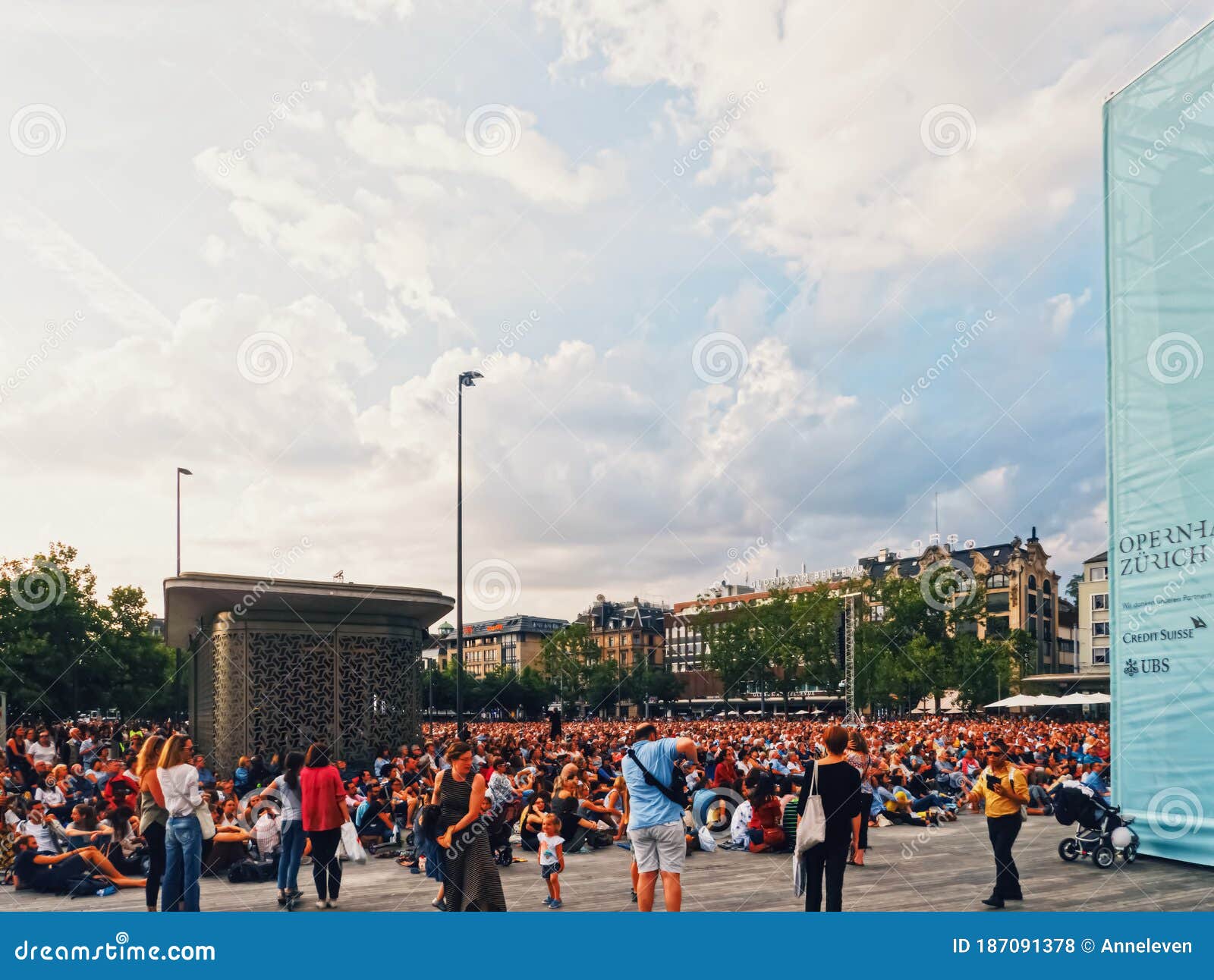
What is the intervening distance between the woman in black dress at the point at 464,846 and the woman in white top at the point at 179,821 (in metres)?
1.96

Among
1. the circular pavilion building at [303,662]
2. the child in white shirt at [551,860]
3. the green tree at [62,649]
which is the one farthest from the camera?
the green tree at [62,649]

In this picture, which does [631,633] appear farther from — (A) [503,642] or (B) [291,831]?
(B) [291,831]

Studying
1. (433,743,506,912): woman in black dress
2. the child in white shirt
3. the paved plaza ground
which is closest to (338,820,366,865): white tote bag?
the paved plaza ground

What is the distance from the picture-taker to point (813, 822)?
8.30 metres

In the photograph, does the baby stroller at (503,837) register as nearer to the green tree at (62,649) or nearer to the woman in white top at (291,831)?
the woman in white top at (291,831)

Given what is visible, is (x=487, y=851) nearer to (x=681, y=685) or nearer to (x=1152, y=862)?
(x=1152, y=862)

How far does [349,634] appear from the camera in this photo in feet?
67.6

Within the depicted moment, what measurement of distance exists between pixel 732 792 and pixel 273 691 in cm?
833

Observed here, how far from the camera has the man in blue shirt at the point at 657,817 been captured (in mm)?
8320

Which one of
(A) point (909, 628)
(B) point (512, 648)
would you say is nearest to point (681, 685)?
(A) point (909, 628)

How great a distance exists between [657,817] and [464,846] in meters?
1.66

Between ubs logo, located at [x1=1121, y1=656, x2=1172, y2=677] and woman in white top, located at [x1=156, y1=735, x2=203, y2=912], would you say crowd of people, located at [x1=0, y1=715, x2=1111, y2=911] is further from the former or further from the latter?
ubs logo, located at [x1=1121, y1=656, x2=1172, y2=677]

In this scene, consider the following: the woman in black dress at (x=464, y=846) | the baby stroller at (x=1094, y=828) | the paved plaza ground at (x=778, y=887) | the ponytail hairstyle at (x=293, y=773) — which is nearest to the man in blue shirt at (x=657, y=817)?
the woman in black dress at (x=464, y=846)

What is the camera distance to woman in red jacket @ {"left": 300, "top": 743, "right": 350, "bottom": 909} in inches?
391
